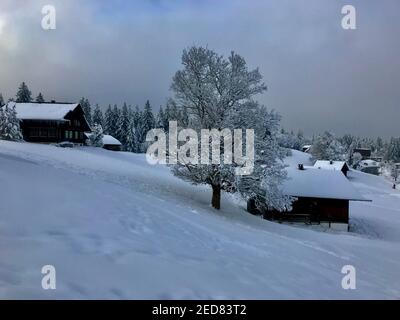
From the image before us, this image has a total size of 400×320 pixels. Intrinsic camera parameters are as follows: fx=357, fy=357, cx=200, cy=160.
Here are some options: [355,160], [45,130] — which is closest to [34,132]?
[45,130]

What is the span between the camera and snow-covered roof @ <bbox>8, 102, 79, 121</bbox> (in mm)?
56250

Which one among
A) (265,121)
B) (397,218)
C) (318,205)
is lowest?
(397,218)

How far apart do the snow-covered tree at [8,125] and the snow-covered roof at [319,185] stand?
38724mm

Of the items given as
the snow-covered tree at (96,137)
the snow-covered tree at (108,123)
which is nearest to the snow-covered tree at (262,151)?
the snow-covered tree at (96,137)

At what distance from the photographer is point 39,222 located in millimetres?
8055

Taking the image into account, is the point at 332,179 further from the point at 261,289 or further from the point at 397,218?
the point at 261,289

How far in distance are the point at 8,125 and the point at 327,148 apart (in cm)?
7925

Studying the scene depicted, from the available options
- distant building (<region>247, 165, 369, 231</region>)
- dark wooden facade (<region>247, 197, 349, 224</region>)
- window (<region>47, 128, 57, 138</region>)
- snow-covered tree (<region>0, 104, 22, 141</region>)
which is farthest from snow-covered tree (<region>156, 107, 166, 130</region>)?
dark wooden facade (<region>247, 197, 349, 224</region>)

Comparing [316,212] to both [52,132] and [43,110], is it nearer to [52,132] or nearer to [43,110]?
[52,132]

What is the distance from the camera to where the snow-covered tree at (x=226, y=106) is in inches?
918

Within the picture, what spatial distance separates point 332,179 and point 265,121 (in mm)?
18000

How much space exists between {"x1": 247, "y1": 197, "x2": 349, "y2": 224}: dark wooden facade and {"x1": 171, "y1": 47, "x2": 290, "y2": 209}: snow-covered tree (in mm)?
11061
